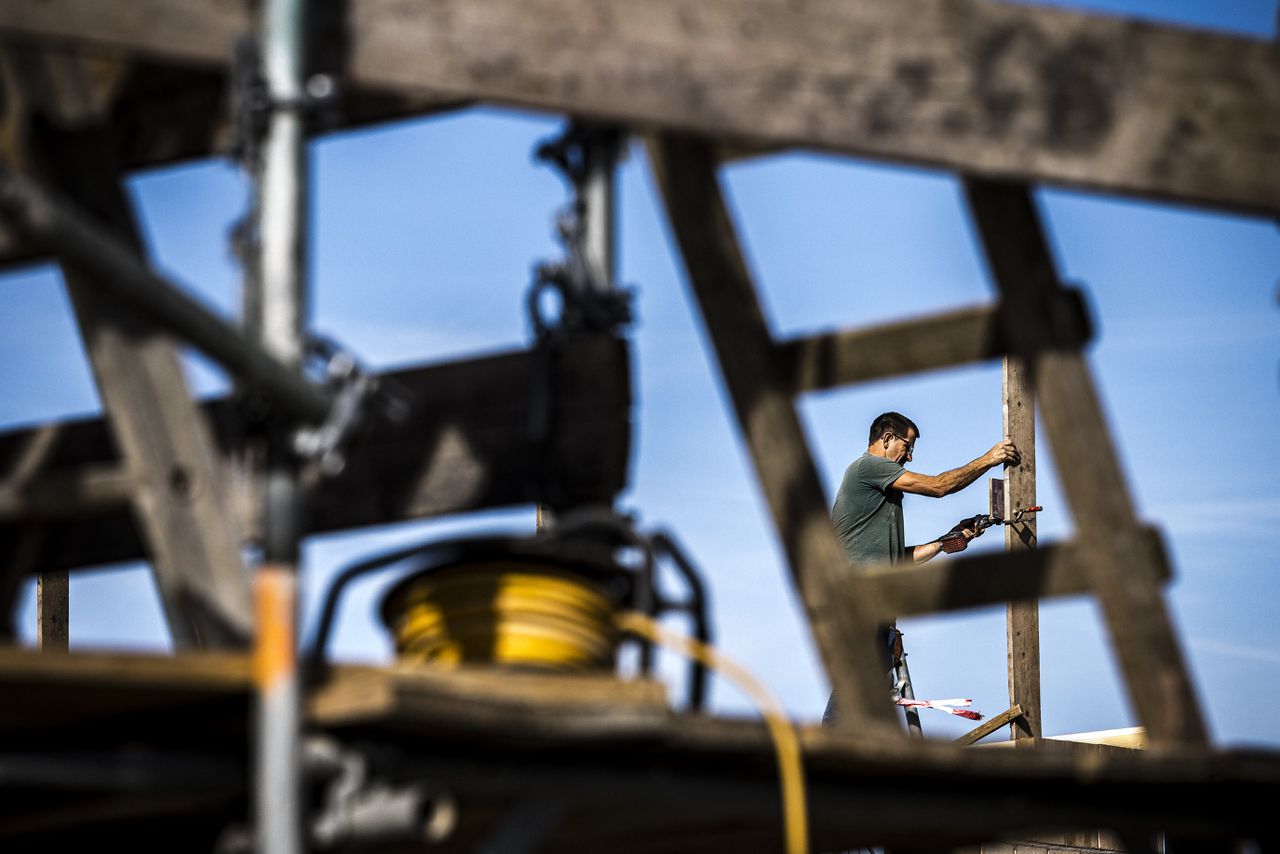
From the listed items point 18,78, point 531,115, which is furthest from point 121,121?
point 531,115

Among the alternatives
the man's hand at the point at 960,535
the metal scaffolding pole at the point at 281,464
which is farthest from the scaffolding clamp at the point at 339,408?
the man's hand at the point at 960,535

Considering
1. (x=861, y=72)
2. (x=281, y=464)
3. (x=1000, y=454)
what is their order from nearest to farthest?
1. (x=281, y=464)
2. (x=861, y=72)
3. (x=1000, y=454)

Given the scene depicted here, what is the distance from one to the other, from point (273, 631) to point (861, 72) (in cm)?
181

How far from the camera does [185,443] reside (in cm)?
390

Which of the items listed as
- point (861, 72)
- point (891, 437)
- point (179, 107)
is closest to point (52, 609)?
point (891, 437)

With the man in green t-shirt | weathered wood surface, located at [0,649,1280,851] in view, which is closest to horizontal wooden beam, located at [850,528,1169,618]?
weathered wood surface, located at [0,649,1280,851]

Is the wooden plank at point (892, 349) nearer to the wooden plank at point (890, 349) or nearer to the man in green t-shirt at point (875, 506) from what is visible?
the wooden plank at point (890, 349)

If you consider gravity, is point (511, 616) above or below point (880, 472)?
below

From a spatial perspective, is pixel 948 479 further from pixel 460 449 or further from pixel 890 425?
pixel 460 449

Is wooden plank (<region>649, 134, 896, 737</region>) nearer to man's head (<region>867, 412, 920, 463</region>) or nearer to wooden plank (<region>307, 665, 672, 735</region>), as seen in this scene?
wooden plank (<region>307, 665, 672, 735</region>)

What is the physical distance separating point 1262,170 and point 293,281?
89.1 inches

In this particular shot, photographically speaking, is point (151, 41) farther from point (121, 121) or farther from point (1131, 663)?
point (1131, 663)

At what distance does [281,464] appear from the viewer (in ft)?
11.5

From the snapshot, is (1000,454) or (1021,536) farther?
(1021,536)
